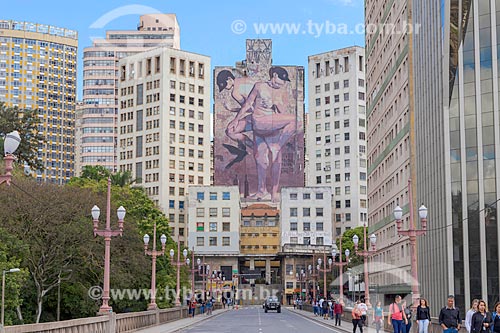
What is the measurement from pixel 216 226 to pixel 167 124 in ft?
83.1

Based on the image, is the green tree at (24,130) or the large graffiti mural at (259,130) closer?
the green tree at (24,130)

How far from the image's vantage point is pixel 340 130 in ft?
560

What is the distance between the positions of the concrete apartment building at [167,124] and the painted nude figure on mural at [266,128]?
9.02 meters

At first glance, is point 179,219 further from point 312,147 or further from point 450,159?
point 450,159

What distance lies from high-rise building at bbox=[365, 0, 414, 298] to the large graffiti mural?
6487 centimetres

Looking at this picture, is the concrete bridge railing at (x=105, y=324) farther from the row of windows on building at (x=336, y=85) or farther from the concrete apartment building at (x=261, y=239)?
the row of windows on building at (x=336, y=85)

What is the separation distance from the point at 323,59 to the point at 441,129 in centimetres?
11508

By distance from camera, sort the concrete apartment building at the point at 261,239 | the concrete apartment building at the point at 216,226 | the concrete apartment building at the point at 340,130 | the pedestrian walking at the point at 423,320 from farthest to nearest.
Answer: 1. the concrete apartment building at the point at 340,130
2. the concrete apartment building at the point at 261,239
3. the concrete apartment building at the point at 216,226
4. the pedestrian walking at the point at 423,320

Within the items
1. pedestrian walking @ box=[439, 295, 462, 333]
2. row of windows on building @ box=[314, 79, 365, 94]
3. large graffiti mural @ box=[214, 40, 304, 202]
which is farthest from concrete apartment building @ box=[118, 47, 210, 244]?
pedestrian walking @ box=[439, 295, 462, 333]

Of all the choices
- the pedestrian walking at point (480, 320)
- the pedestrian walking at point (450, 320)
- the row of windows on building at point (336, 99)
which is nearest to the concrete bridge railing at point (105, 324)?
the pedestrian walking at point (450, 320)

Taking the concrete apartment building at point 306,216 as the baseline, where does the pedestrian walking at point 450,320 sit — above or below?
below

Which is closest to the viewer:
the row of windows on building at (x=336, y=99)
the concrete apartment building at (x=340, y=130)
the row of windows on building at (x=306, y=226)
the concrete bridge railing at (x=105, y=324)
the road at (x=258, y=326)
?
the concrete bridge railing at (x=105, y=324)

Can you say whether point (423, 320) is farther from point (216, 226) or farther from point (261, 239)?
point (261, 239)

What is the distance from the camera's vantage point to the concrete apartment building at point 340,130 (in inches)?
6486
